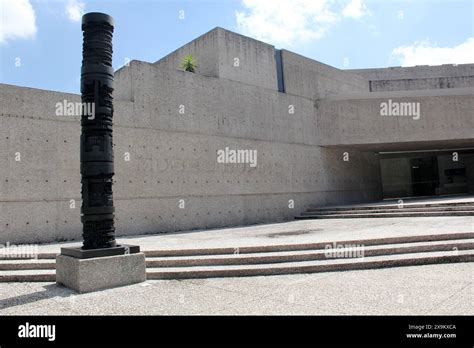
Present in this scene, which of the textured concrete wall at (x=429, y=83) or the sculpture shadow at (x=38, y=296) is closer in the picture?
the sculpture shadow at (x=38, y=296)

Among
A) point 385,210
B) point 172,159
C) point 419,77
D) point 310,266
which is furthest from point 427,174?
point 310,266

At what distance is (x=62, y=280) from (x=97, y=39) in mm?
4449

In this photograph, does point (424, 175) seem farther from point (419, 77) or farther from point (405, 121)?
point (405, 121)

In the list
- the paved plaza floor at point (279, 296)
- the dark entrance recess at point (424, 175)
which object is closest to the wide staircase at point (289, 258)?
the paved plaza floor at point (279, 296)

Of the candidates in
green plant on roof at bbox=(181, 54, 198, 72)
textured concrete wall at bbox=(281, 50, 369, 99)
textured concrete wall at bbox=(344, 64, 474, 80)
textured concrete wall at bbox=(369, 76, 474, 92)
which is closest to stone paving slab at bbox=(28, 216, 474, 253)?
green plant on roof at bbox=(181, 54, 198, 72)

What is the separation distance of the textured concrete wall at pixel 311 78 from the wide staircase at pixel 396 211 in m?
6.50

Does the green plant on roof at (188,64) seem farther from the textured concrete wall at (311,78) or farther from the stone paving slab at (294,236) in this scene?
the stone paving slab at (294,236)

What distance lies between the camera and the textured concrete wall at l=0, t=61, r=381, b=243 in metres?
11.2

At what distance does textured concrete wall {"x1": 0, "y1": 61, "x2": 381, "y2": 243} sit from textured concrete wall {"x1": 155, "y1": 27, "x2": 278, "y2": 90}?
556mm

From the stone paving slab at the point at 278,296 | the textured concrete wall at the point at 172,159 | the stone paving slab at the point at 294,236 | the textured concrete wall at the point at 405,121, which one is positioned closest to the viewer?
the stone paving slab at the point at 278,296

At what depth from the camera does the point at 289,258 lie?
25.9ft

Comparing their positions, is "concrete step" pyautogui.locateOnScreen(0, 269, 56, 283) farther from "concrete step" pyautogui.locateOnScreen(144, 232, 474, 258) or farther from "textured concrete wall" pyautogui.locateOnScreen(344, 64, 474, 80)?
"textured concrete wall" pyautogui.locateOnScreen(344, 64, 474, 80)

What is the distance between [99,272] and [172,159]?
27.1ft

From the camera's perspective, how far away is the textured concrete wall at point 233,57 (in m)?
16.4
